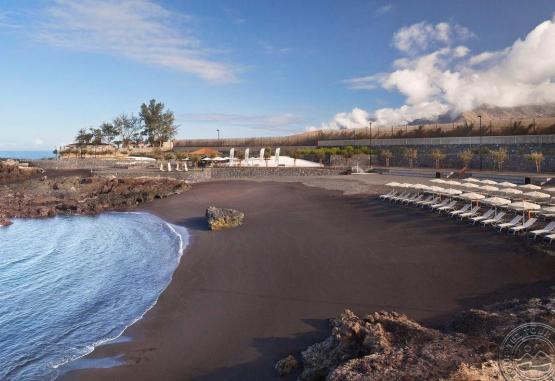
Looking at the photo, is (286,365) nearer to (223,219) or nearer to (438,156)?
(223,219)

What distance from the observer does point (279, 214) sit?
2355 centimetres

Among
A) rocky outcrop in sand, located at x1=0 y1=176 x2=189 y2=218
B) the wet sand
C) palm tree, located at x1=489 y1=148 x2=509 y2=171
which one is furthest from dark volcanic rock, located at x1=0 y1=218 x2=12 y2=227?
palm tree, located at x1=489 y1=148 x2=509 y2=171

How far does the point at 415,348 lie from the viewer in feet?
21.6

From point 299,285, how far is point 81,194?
2872 centimetres

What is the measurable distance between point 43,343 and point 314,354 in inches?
262

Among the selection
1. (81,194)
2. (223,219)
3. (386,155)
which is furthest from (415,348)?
(386,155)

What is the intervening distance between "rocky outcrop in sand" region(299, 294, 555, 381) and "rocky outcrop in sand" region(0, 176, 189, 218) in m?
26.3

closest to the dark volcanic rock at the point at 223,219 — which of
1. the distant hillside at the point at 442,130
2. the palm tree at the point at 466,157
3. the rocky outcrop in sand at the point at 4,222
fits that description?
the rocky outcrop in sand at the point at 4,222

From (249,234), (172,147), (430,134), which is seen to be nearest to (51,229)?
(249,234)

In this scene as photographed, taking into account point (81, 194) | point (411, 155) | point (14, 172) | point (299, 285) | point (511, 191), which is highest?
point (411, 155)

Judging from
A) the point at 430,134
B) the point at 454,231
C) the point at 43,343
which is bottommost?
the point at 43,343

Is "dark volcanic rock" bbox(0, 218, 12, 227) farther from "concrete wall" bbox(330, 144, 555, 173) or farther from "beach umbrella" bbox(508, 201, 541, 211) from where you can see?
"concrete wall" bbox(330, 144, 555, 173)

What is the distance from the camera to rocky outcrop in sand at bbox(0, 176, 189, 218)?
30359 millimetres

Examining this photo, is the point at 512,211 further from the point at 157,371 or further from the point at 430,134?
the point at 430,134
